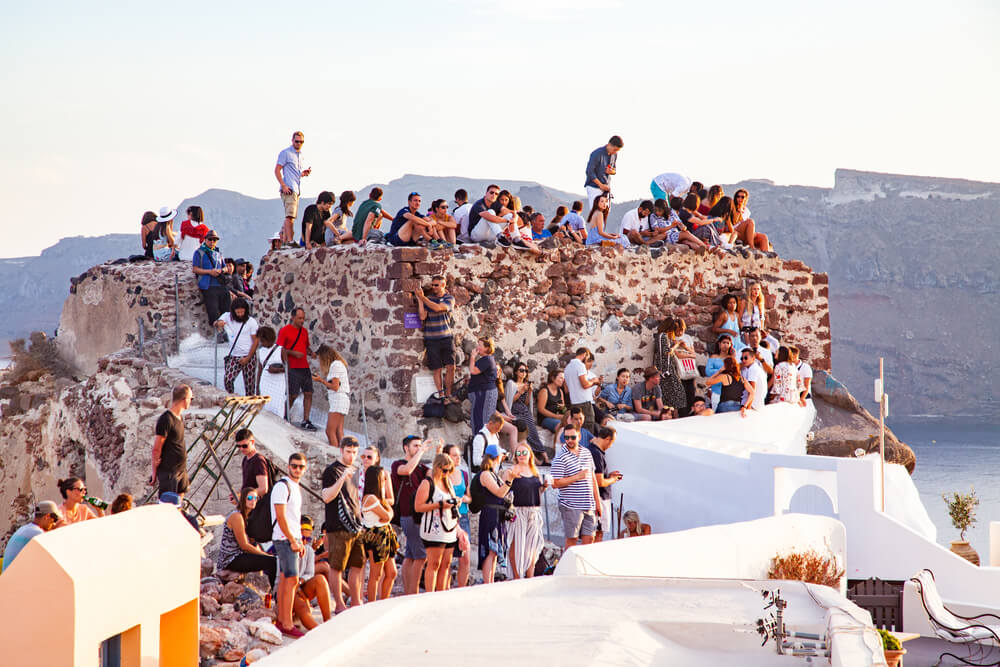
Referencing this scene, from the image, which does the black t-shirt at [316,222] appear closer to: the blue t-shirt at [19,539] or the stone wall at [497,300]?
the stone wall at [497,300]

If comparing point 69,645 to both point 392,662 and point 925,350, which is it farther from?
point 925,350

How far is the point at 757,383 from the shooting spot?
13211mm

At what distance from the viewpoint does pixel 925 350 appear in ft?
248

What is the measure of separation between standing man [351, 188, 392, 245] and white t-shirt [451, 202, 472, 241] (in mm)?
894

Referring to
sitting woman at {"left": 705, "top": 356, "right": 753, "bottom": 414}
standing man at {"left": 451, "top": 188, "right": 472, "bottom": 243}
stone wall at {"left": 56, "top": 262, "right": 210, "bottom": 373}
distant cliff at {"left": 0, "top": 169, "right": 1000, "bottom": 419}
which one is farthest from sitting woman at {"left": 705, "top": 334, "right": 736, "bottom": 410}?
distant cliff at {"left": 0, "top": 169, "right": 1000, "bottom": 419}

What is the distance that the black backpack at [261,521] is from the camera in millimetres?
7941

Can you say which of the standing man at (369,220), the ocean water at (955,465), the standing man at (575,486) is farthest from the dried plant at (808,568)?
the ocean water at (955,465)

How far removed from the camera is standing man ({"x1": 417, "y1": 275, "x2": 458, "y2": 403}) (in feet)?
38.2

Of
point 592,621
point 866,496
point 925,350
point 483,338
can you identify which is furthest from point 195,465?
point 925,350

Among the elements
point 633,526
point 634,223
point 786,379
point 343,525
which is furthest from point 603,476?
point 634,223

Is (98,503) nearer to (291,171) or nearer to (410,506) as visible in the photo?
(410,506)

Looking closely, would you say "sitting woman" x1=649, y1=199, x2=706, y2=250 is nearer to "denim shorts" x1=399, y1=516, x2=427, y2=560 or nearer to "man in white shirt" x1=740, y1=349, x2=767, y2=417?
"man in white shirt" x1=740, y1=349, x2=767, y2=417

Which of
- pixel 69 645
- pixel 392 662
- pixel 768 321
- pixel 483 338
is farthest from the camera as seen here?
pixel 768 321

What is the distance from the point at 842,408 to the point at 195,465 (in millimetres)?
9063
